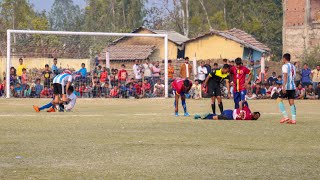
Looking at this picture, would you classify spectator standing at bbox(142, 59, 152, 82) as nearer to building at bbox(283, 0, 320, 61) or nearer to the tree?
building at bbox(283, 0, 320, 61)

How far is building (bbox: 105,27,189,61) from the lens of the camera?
47116 millimetres

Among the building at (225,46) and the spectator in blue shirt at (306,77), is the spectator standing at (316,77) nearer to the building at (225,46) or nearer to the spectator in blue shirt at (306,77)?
the spectator in blue shirt at (306,77)

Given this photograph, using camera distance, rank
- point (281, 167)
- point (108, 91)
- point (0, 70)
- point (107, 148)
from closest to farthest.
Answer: point (281, 167) < point (107, 148) < point (108, 91) < point (0, 70)

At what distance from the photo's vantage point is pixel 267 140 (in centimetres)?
1664

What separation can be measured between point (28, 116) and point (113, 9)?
6923 cm

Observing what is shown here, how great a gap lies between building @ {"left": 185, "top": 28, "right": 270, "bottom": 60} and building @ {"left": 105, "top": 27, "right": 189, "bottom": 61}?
3.31 ft

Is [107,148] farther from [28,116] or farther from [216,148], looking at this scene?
[28,116]

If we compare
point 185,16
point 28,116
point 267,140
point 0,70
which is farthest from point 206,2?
point 267,140

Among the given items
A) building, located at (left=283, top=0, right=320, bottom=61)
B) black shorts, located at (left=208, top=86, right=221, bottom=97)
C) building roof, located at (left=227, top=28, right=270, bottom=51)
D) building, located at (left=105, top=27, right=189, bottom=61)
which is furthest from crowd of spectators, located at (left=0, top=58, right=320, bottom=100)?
building, located at (left=283, top=0, right=320, bottom=61)

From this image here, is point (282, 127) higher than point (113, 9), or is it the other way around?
point (113, 9)

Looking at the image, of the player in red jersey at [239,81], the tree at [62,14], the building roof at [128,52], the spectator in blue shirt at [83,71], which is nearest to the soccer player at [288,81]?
the player in red jersey at [239,81]

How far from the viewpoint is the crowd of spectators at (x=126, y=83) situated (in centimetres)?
3938

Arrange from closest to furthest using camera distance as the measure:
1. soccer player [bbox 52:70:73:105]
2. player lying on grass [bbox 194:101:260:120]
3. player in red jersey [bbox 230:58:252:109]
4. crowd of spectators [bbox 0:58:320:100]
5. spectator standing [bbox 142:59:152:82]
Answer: player lying on grass [bbox 194:101:260:120], player in red jersey [bbox 230:58:252:109], soccer player [bbox 52:70:73:105], crowd of spectators [bbox 0:58:320:100], spectator standing [bbox 142:59:152:82]

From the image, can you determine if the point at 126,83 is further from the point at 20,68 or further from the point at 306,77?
the point at 306,77
